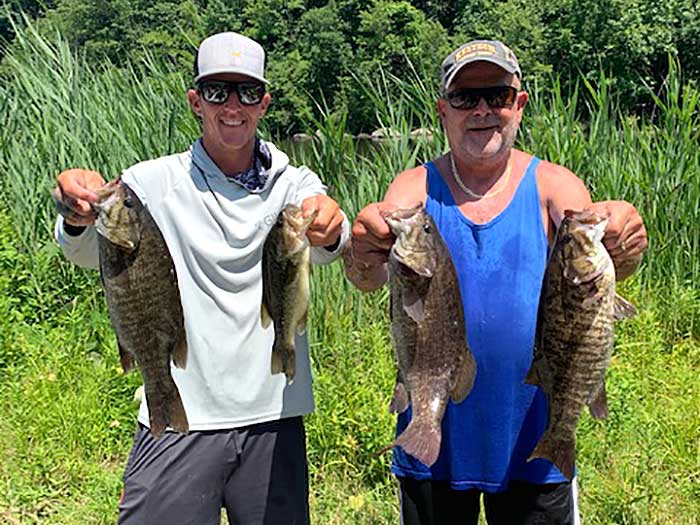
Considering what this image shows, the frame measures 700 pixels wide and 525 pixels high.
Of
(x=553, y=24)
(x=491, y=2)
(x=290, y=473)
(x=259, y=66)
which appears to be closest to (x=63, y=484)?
(x=290, y=473)

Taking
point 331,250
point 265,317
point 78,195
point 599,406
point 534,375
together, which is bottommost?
point 599,406

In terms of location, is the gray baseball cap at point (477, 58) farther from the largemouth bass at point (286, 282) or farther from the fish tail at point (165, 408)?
the fish tail at point (165, 408)

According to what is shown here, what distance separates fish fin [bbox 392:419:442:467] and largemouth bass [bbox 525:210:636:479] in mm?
348

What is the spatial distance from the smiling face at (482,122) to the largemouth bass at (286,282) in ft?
1.99

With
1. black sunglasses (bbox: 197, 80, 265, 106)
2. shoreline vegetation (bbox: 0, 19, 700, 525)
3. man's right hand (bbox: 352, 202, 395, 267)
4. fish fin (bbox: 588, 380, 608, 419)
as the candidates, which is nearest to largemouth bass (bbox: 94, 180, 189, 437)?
black sunglasses (bbox: 197, 80, 265, 106)

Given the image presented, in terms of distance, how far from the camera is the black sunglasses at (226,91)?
295cm

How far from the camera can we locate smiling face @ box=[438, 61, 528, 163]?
9.01 feet

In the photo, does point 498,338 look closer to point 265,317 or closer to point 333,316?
point 265,317

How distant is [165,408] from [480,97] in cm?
159

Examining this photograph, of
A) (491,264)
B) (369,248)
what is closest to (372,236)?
(369,248)

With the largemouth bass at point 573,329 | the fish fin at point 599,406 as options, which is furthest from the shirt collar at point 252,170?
the fish fin at point 599,406

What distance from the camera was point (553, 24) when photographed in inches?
1829

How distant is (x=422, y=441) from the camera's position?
8.50 ft

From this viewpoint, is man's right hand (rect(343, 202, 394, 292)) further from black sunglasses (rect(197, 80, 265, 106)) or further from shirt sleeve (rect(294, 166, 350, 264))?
black sunglasses (rect(197, 80, 265, 106))
